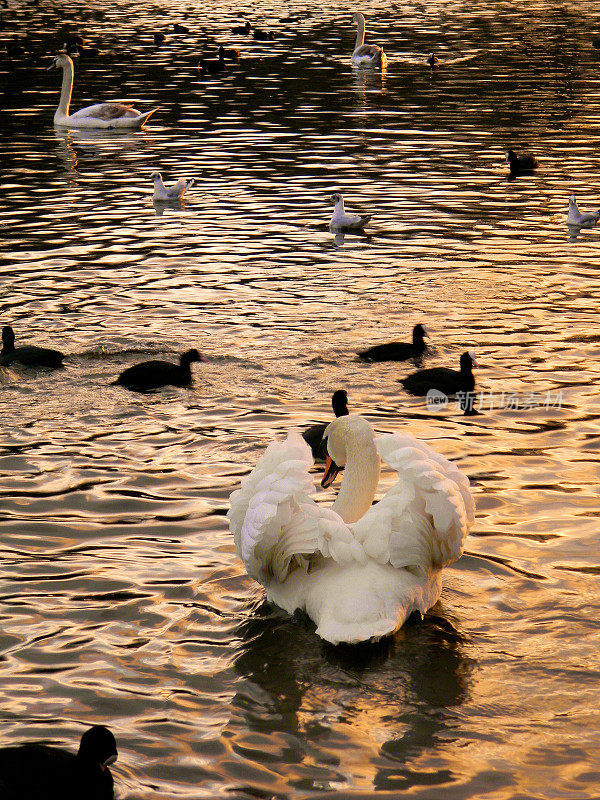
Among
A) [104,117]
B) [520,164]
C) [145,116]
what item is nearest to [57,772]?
[520,164]

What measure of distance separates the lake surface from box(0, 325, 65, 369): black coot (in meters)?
0.20

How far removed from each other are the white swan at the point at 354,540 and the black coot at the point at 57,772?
1.56 meters

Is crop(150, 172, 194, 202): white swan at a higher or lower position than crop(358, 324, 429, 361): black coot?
higher

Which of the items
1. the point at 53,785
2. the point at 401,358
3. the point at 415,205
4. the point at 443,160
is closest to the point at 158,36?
the point at 443,160

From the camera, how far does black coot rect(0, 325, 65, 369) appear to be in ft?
37.6

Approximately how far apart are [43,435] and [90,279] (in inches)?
217

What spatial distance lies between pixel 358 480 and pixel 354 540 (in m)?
0.89

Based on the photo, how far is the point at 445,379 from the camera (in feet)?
36.4

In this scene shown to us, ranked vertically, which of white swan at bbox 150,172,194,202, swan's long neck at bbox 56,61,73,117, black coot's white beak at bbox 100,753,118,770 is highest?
swan's long neck at bbox 56,61,73,117

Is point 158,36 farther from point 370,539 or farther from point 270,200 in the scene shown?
point 370,539

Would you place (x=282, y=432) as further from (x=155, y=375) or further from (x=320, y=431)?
(x=155, y=375)

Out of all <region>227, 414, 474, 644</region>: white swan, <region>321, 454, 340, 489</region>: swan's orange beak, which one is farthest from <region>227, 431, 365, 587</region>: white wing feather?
<region>321, 454, 340, 489</region>: swan's orange beak

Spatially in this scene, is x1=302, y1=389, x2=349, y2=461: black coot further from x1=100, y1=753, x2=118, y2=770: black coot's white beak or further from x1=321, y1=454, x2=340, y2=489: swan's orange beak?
x1=100, y1=753, x2=118, y2=770: black coot's white beak

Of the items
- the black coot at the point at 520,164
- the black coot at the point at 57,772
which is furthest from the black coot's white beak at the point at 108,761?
the black coot at the point at 520,164
